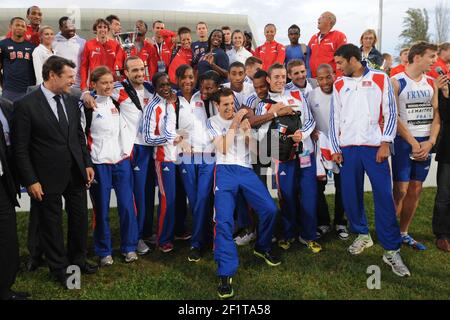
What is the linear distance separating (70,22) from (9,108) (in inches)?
153

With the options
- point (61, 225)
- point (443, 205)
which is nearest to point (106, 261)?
point (61, 225)

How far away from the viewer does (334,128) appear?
473 centimetres

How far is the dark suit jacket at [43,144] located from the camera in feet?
12.8

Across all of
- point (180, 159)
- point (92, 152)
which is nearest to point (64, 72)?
point (92, 152)

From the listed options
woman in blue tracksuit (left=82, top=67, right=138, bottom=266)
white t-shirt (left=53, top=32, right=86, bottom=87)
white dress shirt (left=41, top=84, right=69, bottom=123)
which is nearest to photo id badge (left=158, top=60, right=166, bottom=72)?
white t-shirt (left=53, top=32, right=86, bottom=87)

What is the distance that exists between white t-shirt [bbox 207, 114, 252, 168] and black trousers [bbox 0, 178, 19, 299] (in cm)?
210

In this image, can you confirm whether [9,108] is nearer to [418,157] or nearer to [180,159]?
[180,159]

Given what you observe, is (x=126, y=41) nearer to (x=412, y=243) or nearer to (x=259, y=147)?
(x=259, y=147)

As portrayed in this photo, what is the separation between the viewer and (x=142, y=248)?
17.0ft

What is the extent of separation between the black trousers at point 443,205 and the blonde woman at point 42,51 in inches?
247

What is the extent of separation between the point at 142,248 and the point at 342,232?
2.71 m

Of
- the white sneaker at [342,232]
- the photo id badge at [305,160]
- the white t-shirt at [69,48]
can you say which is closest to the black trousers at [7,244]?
the photo id badge at [305,160]

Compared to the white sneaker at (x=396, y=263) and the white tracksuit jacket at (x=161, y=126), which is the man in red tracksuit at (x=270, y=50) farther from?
the white sneaker at (x=396, y=263)

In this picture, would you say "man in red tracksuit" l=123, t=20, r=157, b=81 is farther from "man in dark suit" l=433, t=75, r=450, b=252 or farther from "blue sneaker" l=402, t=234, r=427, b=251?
"blue sneaker" l=402, t=234, r=427, b=251
